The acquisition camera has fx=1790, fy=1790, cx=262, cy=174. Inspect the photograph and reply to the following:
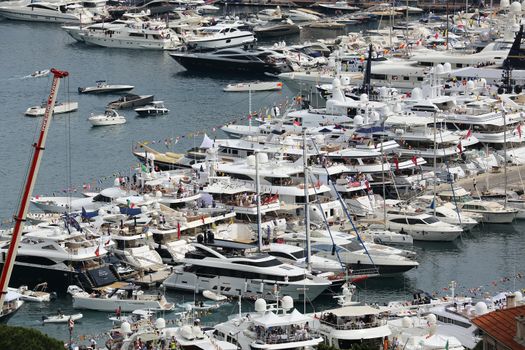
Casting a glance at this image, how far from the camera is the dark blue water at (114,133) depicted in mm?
51906

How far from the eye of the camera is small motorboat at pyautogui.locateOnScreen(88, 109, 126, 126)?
8181cm

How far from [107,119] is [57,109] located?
354cm

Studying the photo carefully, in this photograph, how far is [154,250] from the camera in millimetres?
53688

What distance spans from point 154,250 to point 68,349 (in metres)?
12.2

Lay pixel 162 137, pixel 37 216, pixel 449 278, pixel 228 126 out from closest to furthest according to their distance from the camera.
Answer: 1. pixel 449 278
2. pixel 37 216
3. pixel 228 126
4. pixel 162 137

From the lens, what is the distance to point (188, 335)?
1571 inches

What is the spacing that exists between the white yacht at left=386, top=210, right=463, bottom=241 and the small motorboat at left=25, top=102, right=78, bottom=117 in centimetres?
2863

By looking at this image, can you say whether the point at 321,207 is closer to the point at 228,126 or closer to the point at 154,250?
the point at 154,250

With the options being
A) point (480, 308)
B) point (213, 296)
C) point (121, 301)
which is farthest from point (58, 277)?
point (480, 308)

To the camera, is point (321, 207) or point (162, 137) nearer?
point (321, 207)

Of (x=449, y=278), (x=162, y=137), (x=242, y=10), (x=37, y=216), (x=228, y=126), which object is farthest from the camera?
(x=242, y=10)

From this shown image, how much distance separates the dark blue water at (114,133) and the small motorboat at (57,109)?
42 cm

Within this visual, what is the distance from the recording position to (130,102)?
87812 millimetres

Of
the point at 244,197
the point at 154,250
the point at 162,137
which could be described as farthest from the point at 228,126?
the point at 154,250
